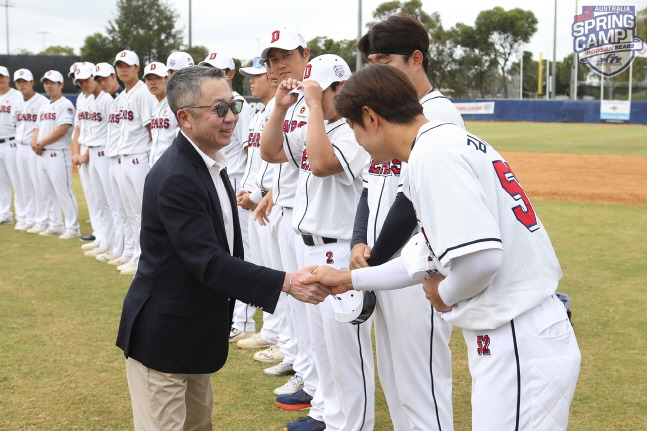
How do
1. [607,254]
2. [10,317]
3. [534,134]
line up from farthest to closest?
[534,134] < [607,254] < [10,317]

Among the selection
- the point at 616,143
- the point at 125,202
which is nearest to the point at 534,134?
the point at 616,143

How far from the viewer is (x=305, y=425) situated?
4.29 m

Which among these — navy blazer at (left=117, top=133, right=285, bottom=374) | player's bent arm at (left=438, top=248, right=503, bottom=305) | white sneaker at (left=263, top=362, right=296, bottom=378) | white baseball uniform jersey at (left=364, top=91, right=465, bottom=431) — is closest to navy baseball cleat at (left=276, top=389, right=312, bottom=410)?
white sneaker at (left=263, top=362, right=296, bottom=378)

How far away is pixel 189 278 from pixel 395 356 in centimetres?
112

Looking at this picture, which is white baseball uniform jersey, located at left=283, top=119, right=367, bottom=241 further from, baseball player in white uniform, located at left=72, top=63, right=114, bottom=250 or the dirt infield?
the dirt infield

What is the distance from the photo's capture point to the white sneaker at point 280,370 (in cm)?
526

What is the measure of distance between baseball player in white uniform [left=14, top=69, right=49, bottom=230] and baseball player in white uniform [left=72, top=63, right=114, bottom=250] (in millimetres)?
1969

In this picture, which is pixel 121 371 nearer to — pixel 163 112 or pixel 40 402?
pixel 40 402

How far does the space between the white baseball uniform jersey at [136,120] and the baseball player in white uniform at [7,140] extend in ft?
13.2

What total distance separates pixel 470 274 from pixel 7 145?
460 inches

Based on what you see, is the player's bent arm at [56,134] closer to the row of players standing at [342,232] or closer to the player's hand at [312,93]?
the row of players standing at [342,232]

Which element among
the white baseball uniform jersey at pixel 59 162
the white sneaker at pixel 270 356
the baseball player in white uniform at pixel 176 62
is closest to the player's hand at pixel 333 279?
the white sneaker at pixel 270 356

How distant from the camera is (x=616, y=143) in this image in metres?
26.2

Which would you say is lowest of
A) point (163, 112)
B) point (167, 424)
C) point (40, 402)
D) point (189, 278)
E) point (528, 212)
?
point (40, 402)
